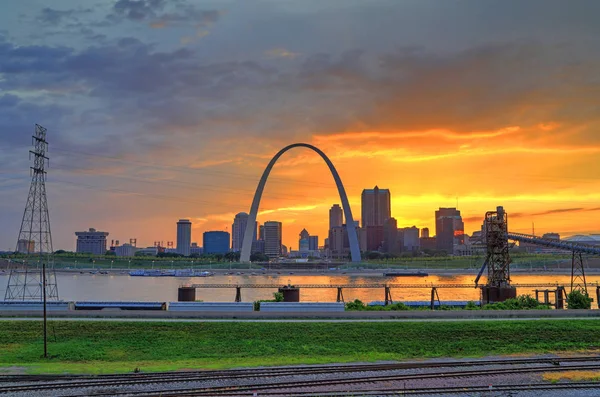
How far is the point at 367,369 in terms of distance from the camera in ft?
70.8

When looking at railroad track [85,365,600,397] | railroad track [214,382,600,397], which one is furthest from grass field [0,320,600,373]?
railroad track [214,382,600,397]

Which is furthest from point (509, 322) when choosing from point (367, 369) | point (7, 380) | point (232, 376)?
point (7, 380)

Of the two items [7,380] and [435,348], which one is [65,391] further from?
[435,348]

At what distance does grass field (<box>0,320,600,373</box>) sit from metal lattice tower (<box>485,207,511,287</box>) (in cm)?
2111

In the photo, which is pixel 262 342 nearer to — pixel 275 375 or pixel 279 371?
pixel 279 371

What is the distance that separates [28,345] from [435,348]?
810 inches

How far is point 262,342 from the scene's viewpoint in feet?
91.5

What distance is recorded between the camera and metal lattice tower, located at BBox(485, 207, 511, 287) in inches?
2071

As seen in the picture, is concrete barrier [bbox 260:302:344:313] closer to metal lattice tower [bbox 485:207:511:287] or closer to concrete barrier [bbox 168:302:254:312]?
concrete barrier [bbox 168:302:254:312]

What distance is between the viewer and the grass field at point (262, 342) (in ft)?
81.3

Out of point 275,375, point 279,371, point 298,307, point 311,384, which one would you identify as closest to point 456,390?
point 311,384

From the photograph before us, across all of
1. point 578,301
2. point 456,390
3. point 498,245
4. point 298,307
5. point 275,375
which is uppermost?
point 498,245

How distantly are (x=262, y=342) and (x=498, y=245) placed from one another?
33414 mm

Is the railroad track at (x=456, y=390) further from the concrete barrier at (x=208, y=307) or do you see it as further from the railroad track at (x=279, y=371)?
the concrete barrier at (x=208, y=307)
